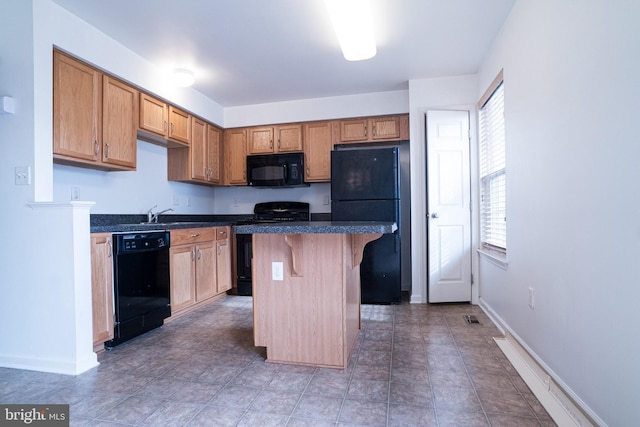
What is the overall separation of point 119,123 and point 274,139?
185cm

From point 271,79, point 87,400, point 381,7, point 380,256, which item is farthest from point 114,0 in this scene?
point 380,256

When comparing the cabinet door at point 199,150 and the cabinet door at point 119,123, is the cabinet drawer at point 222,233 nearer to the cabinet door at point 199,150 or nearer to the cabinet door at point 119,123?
the cabinet door at point 199,150

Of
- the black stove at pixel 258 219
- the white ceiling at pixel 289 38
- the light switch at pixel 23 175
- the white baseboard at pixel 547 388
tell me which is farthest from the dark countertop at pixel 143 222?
the white baseboard at pixel 547 388

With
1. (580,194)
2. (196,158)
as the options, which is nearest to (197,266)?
(196,158)

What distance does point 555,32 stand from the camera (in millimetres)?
1724

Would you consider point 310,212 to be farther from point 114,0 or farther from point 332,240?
point 114,0

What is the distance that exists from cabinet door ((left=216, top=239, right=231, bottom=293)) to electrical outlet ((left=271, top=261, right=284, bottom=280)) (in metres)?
1.87

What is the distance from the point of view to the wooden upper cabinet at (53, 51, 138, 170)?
2.29m

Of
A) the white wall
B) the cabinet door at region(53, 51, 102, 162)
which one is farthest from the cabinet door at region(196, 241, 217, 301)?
the white wall

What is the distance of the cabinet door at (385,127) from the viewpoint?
3.92 m

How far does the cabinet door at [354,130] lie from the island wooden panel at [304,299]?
2.21 metres

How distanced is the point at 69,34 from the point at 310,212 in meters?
2.93

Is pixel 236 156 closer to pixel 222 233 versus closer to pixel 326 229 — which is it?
pixel 222 233

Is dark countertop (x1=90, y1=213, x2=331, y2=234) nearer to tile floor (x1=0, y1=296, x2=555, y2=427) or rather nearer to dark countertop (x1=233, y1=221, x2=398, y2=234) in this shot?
tile floor (x1=0, y1=296, x2=555, y2=427)
